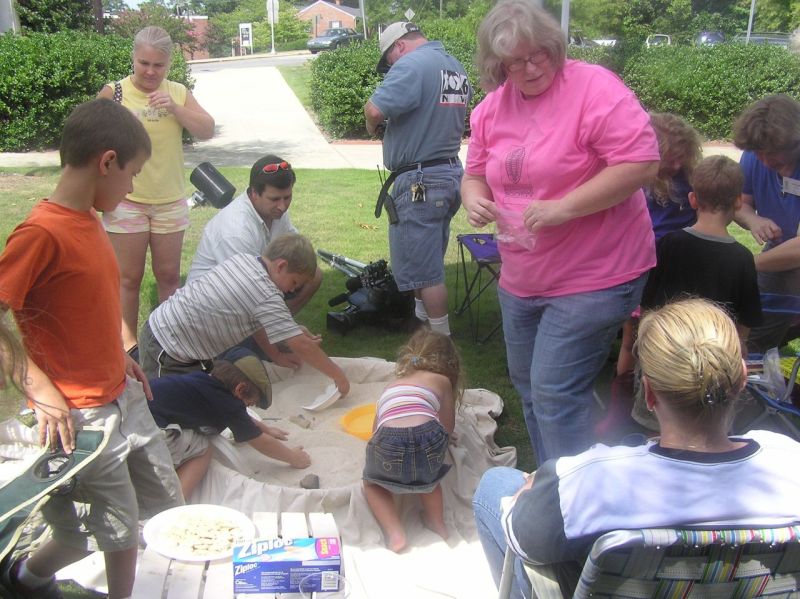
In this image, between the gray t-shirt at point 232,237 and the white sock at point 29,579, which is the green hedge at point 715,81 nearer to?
the gray t-shirt at point 232,237

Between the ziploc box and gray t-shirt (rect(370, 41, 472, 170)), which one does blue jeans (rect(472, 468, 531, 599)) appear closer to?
the ziploc box

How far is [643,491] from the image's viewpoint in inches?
59.8

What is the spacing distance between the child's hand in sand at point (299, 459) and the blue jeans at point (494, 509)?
1.34m

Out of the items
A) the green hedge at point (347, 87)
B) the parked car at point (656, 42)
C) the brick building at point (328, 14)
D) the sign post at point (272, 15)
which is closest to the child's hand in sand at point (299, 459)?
the green hedge at point (347, 87)

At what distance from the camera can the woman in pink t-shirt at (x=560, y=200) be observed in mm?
2422

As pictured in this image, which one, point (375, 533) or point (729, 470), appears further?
point (375, 533)

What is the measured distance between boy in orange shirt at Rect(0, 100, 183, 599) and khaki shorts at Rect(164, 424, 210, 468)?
62cm

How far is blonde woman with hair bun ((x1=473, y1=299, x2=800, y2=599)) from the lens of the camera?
4.93ft

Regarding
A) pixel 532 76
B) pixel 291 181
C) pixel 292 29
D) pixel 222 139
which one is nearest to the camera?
pixel 532 76

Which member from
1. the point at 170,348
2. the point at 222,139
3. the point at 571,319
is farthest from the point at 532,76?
the point at 222,139

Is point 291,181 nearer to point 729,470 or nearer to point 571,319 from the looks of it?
point 571,319

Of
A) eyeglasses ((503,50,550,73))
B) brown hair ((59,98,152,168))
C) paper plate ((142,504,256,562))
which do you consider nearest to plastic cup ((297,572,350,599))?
paper plate ((142,504,256,562))

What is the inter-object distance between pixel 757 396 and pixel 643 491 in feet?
5.88

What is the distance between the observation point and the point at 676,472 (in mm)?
1533
